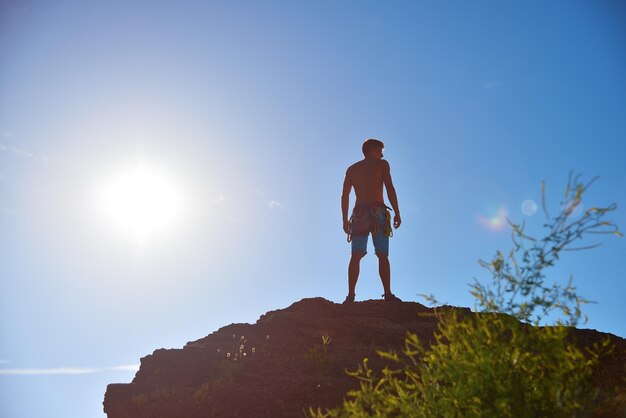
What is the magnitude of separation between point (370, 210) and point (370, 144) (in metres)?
1.34

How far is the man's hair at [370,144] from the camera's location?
10.8m

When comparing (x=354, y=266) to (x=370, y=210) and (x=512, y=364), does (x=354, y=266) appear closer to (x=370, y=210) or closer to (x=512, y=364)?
(x=370, y=210)

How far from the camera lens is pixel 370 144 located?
1080 cm

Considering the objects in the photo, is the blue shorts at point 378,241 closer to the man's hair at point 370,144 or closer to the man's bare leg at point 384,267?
the man's bare leg at point 384,267

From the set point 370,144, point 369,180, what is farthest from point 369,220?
point 370,144

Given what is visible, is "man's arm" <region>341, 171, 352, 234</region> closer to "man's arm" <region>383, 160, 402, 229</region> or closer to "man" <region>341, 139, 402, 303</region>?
"man" <region>341, 139, 402, 303</region>

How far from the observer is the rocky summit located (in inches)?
285

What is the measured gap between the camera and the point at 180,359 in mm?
8875

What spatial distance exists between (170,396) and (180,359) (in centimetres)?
115

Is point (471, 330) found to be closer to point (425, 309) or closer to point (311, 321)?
point (311, 321)

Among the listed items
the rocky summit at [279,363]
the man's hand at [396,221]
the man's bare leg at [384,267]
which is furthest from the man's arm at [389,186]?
the rocky summit at [279,363]

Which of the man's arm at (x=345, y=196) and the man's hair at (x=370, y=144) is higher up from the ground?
the man's hair at (x=370, y=144)

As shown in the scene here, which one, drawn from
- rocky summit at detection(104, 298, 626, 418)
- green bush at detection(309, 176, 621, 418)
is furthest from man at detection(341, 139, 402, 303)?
green bush at detection(309, 176, 621, 418)

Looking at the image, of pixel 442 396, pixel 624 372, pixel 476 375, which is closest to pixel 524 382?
pixel 476 375
